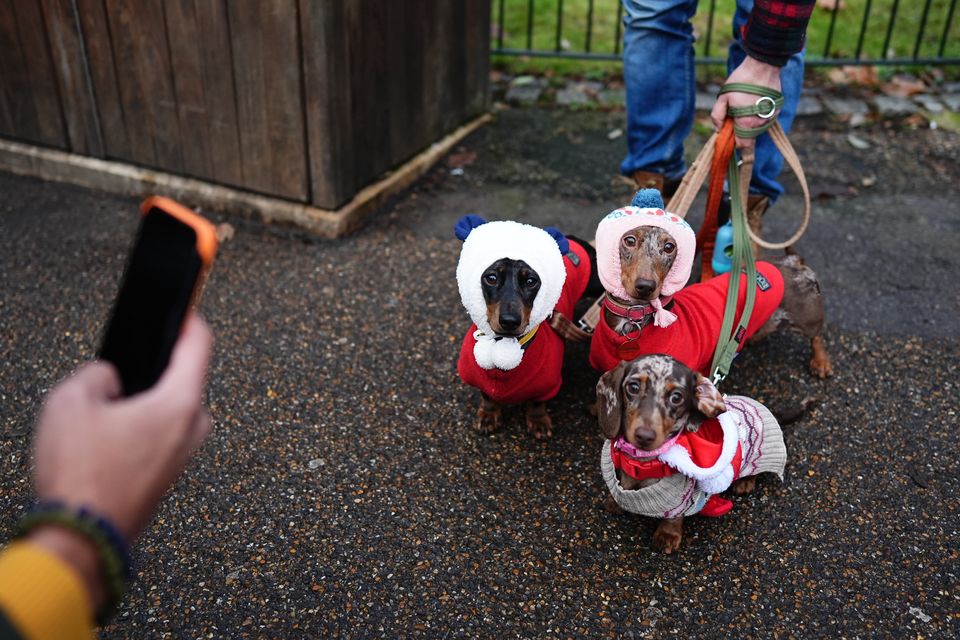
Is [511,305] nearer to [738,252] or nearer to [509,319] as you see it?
[509,319]

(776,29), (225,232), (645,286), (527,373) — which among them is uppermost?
(776,29)

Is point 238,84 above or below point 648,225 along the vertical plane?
below

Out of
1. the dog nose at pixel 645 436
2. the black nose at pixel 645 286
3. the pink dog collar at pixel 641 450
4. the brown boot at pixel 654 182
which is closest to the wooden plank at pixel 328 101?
the brown boot at pixel 654 182

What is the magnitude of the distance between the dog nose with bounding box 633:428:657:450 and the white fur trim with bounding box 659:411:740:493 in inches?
4.8

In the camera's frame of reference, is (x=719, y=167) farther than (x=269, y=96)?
A: No

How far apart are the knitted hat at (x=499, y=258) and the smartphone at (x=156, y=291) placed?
5.51ft

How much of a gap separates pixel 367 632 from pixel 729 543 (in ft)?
3.78

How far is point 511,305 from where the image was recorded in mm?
2762

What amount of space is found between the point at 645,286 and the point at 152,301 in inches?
77.5

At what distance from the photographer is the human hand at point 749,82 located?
3268 millimetres

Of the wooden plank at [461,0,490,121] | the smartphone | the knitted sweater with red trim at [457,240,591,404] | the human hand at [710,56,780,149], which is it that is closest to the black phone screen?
the smartphone

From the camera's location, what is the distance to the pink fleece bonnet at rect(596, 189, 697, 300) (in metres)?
2.89

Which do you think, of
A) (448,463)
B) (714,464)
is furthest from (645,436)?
(448,463)

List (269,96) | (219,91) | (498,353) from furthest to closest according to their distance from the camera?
1. (219,91)
2. (269,96)
3. (498,353)
